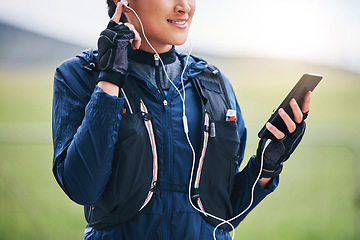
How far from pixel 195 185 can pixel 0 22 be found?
2.85 meters

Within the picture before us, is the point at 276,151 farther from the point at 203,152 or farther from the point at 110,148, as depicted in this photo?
the point at 110,148

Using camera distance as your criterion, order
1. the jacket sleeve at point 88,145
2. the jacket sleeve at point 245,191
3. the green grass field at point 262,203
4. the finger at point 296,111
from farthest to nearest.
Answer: the green grass field at point 262,203 → the jacket sleeve at point 245,191 → the finger at point 296,111 → the jacket sleeve at point 88,145

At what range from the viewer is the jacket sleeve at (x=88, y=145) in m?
0.96

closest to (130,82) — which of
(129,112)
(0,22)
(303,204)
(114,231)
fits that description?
(129,112)

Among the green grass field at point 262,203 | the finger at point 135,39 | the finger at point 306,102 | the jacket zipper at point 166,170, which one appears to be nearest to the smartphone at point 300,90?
the finger at point 306,102

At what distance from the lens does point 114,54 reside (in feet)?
3.32

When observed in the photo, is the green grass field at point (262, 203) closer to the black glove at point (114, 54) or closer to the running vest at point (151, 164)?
the running vest at point (151, 164)

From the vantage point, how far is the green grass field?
2.76 meters

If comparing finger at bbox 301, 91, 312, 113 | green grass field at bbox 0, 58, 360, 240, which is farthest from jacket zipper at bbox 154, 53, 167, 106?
green grass field at bbox 0, 58, 360, 240

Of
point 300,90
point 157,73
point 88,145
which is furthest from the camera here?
point 157,73

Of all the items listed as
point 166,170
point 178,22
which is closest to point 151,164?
point 166,170

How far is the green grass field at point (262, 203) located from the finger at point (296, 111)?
1.82 metres

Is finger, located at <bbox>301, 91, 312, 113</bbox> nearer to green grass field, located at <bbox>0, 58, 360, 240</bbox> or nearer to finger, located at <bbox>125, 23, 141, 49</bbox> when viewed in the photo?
finger, located at <bbox>125, 23, 141, 49</bbox>

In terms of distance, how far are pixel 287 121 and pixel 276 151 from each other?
0.11m
